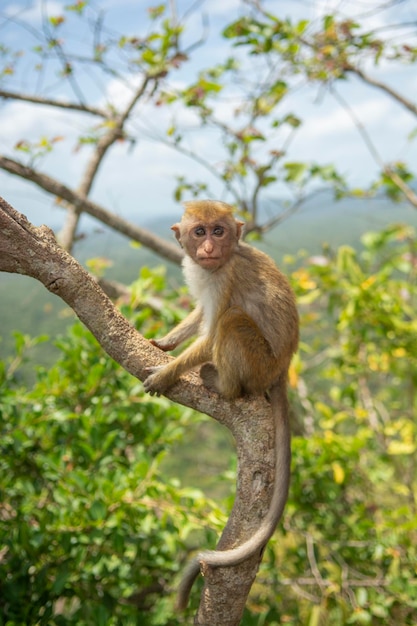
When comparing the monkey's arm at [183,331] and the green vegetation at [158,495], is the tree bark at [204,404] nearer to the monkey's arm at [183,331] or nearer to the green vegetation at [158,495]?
the monkey's arm at [183,331]

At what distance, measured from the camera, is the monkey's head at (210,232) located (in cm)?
331

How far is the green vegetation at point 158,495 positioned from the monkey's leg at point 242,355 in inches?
40.2

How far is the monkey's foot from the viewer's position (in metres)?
2.91

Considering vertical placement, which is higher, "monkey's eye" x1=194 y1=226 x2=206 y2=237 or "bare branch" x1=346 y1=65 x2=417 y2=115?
"bare branch" x1=346 y1=65 x2=417 y2=115

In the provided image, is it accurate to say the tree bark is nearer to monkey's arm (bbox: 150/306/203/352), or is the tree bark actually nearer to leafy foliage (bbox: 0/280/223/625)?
monkey's arm (bbox: 150/306/203/352)

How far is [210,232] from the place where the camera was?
334 cm

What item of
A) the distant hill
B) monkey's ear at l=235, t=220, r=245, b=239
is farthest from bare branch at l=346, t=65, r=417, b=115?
monkey's ear at l=235, t=220, r=245, b=239

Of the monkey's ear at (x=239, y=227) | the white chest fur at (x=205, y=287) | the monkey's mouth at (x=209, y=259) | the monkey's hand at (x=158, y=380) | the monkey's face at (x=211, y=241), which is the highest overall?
the monkey's ear at (x=239, y=227)

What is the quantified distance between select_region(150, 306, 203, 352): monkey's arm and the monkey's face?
1.25 feet

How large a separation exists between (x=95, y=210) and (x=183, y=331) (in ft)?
9.37

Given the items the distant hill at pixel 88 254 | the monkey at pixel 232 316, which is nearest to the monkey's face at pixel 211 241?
the monkey at pixel 232 316

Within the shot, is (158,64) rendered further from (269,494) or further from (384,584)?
(384,584)

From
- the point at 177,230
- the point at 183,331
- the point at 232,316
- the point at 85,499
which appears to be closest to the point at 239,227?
the point at 177,230

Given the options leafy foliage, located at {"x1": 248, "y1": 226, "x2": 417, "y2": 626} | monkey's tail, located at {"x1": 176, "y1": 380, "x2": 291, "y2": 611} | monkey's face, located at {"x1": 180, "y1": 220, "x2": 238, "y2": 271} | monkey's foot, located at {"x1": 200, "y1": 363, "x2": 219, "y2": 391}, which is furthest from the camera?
leafy foliage, located at {"x1": 248, "y1": 226, "x2": 417, "y2": 626}
